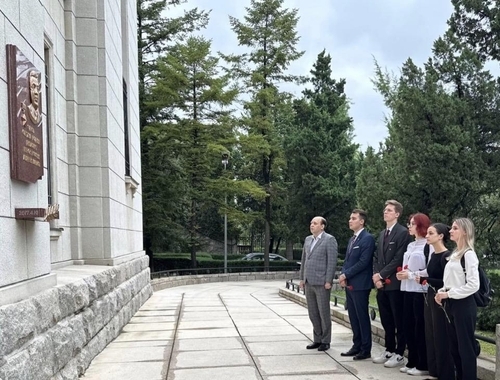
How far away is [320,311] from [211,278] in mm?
18773

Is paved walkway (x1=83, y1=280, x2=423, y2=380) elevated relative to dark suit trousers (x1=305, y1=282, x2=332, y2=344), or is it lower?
lower

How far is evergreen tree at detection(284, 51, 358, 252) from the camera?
103 feet

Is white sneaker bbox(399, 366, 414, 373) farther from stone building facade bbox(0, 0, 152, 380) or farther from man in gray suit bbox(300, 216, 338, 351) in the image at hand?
stone building facade bbox(0, 0, 152, 380)

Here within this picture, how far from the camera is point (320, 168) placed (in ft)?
105

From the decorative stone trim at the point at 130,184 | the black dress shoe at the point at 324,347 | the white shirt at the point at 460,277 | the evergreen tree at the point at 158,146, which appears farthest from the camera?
the evergreen tree at the point at 158,146

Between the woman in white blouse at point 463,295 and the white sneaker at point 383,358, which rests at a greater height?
the woman in white blouse at point 463,295

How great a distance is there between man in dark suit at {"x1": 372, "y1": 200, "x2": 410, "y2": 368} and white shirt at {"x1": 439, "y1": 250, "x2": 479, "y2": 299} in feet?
3.49

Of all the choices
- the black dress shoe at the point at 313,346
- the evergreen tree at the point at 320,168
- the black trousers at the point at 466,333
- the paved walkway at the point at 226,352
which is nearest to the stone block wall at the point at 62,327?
the paved walkway at the point at 226,352

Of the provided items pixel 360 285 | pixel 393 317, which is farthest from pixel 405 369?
pixel 360 285

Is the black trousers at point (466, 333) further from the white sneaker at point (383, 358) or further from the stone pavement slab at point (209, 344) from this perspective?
the stone pavement slab at point (209, 344)

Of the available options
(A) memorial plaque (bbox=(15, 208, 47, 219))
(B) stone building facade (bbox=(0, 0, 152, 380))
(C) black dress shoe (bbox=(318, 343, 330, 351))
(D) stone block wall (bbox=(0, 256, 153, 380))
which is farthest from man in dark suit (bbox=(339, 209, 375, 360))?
(A) memorial plaque (bbox=(15, 208, 47, 219))

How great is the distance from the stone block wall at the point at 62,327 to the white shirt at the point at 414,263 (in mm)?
3754

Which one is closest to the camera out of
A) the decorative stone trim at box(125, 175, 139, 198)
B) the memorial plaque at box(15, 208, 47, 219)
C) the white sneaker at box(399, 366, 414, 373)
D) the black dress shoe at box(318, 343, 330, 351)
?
the memorial plaque at box(15, 208, 47, 219)

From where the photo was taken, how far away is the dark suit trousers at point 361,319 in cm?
658
